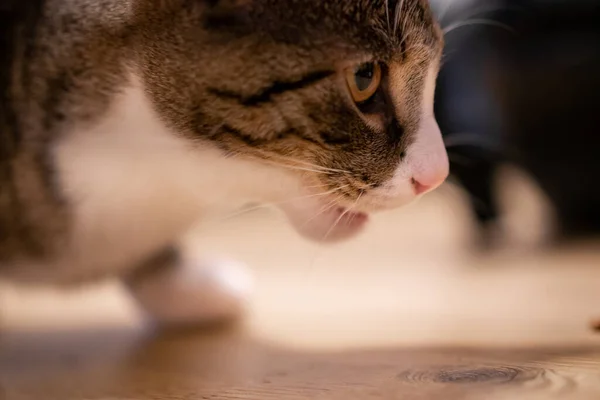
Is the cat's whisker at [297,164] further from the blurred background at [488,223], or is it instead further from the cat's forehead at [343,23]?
the blurred background at [488,223]

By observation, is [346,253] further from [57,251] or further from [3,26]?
[3,26]

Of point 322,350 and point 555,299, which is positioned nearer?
point 322,350

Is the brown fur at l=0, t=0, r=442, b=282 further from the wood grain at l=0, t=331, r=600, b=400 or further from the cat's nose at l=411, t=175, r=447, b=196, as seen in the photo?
the wood grain at l=0, t=331, r=600, b=400

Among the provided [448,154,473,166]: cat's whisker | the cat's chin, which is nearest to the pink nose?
the cat's chin

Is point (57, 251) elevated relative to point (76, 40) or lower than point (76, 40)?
lower

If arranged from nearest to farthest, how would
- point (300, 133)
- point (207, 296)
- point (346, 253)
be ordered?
point (300, 133)
point (207, 296)
point (346, 253)

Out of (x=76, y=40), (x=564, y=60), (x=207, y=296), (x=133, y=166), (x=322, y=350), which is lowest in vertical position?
(x=322, y=350)

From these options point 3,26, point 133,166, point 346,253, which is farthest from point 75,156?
point 346,253

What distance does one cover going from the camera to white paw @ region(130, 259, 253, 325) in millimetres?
1157

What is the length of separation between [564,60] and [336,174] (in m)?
0.96

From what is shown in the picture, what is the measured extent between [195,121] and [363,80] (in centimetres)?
20

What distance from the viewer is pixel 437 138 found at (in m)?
A: 0.87

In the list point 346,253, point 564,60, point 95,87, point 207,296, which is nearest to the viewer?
point 95,87

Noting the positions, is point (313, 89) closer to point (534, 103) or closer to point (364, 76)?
point (364, 76)
